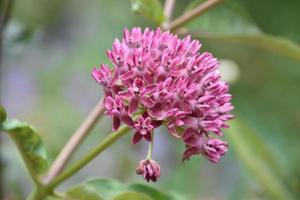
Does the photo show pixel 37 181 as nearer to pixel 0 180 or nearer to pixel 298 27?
pixel 0 180

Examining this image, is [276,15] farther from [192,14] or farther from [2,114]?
[2,114]

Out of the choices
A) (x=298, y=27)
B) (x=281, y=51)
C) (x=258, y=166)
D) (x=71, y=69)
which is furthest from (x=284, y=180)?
(x=71, y=69)

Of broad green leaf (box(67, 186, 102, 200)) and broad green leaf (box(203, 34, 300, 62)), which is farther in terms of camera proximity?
broad green leaf (box(203, 34, 300, 62))

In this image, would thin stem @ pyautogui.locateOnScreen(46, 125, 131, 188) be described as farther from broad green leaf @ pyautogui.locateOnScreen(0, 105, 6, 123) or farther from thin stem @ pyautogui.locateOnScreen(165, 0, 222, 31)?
thin stem @ pyautogui.locateOnScreen(165, 0, 222, 31)

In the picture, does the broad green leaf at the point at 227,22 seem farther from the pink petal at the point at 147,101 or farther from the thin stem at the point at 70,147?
the pink petal at the point at 147,101

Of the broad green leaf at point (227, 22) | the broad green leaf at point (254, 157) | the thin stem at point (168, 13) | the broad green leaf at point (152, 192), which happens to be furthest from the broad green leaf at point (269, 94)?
the broad green leaf at point (152, 192)

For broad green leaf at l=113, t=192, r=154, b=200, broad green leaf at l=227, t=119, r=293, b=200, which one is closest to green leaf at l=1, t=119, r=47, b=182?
broad green leaf at l=113, t=192, r=154, b=200
